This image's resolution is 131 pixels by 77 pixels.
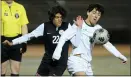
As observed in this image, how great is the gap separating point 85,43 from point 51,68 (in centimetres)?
100

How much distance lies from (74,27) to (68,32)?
132mm

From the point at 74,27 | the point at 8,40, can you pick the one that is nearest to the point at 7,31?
the point at 8,40

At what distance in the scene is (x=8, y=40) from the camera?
25.9 feet

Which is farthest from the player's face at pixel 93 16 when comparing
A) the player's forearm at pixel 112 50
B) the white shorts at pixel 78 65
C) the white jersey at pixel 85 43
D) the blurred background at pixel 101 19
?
the blurred background at pixel 101 19

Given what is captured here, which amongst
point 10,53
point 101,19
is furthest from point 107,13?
point 10,53

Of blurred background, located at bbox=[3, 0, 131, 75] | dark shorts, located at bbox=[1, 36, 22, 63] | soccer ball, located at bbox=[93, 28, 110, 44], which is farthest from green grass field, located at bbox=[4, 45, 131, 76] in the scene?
soccer ball, located at bbox=[93, 28, 110, 44]

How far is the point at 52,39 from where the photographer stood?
285 inches

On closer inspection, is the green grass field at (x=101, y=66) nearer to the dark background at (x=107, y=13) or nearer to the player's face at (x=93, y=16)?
the dark background at (x=107, y=13)

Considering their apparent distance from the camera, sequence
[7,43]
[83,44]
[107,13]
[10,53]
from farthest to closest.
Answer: [107,13], [10,53], [7,43], [83,44]

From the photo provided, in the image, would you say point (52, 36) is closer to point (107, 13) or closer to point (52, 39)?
point (52, 39)

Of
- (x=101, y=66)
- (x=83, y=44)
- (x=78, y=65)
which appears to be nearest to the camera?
(x=78, y=65)

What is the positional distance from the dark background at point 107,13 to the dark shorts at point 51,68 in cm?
707

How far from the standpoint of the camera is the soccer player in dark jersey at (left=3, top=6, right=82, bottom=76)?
7172 millimetres

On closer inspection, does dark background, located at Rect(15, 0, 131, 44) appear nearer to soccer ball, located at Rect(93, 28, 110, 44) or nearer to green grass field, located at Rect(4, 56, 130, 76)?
green grass field, located at Rect(4, 56, 130, 76)
